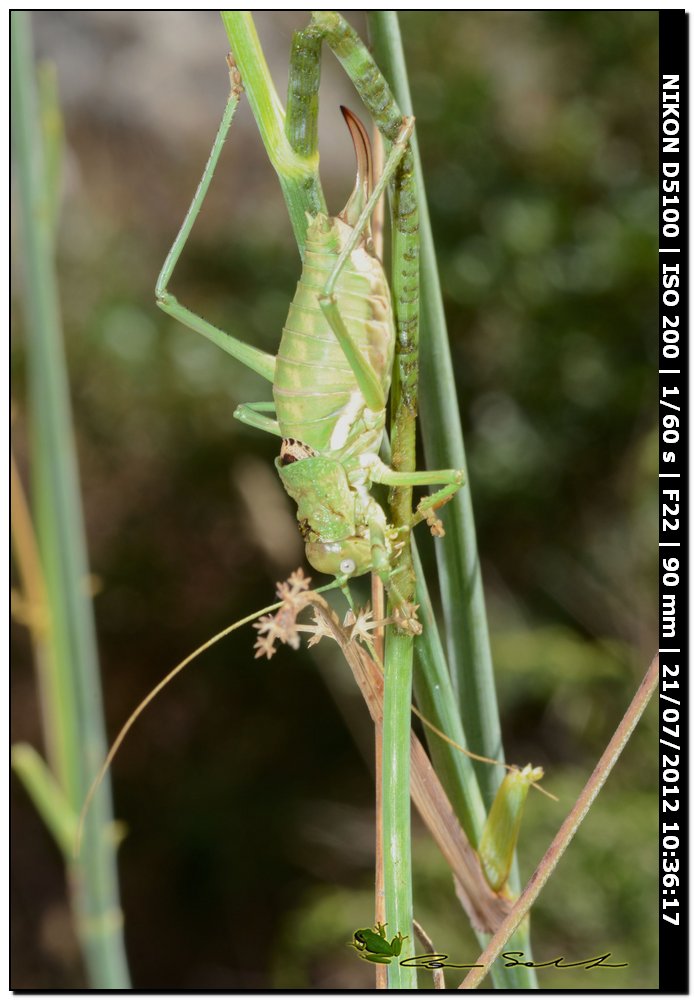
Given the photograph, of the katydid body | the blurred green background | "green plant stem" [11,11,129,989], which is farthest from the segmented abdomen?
the blurred green background

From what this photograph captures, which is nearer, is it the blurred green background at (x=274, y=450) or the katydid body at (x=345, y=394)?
the katydid body at (x=345, y=394)

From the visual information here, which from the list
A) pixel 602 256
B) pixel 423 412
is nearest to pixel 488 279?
pixel 602 256

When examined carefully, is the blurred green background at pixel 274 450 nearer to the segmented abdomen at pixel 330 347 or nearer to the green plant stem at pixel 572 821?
the green plant stem at pixel 572 821

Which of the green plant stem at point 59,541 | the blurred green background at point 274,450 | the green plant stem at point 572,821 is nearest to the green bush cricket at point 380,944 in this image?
the green plant stem at point 572,821

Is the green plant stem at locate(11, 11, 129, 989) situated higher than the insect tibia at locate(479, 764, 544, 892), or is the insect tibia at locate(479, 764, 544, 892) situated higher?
the green plant stem at locate(11, 11, 129, 989)

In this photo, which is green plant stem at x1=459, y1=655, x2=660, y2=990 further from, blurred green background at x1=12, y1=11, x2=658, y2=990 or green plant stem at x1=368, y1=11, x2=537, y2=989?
blurred green background at x1=12, y1=11, x2=658, y2=990

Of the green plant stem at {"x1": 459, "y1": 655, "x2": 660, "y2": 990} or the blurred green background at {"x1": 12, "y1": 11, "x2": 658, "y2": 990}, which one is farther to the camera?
the blurred green background at {"x1": 12, "y1": 11, "x2": 658, "y2": 990}
